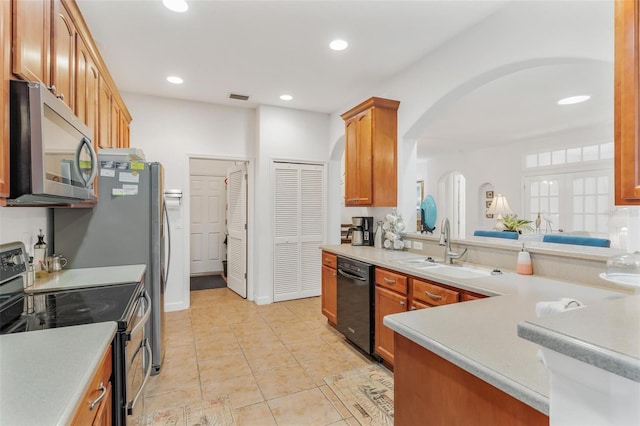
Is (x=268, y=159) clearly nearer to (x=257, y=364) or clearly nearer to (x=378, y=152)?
(x=378, y=152)

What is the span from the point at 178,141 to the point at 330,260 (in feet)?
8.34

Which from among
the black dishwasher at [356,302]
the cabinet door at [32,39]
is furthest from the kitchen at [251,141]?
the cabinet door at [32,39]

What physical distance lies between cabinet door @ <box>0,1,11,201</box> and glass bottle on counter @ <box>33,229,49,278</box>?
1.22 m

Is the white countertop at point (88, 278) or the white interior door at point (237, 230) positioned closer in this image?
the white countertop at point (88, 278)

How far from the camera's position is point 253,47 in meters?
2.82

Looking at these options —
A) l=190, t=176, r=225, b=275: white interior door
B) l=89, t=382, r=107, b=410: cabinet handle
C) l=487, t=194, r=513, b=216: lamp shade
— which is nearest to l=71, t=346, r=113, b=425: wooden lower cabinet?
l=89, t=382, r=107, b=410: cabinet handle

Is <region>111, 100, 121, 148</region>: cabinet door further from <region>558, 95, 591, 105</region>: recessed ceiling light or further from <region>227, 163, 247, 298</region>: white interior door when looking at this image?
<region>558, 95, 591, 105</region>: recessed ceiling light

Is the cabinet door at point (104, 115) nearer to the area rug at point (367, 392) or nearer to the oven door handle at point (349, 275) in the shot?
the oven door handle at point (349, 275)

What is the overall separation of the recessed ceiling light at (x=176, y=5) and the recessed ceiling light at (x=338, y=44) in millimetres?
1159

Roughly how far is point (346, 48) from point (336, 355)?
2.74 metres

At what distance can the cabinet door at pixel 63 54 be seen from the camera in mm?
1600

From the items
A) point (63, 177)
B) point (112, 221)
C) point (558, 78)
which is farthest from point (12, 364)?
point (558, 78)

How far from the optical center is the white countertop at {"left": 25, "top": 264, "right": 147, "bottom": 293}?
187cm

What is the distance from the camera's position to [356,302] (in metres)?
2.90
